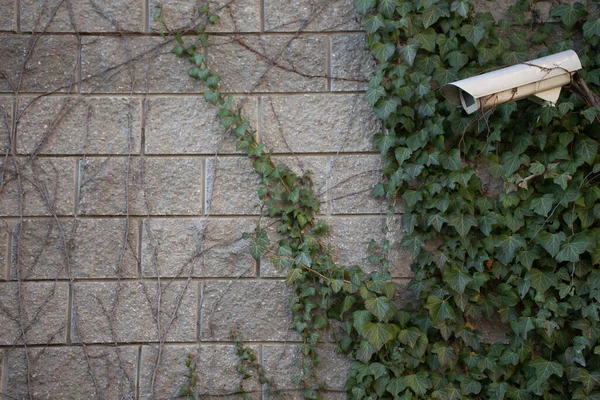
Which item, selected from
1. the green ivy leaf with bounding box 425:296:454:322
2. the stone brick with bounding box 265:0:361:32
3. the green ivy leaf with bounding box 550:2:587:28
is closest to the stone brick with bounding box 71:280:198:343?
the green ivy leaf with bounding box 425:296:454:322

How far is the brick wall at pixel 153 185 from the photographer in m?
2.68

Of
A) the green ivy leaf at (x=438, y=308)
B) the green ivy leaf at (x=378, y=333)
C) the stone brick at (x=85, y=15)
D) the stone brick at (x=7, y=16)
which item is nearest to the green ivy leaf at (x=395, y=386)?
the green ivy leaf at (x=378, y=333)

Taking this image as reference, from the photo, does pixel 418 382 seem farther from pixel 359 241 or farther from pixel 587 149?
pixel 587 149

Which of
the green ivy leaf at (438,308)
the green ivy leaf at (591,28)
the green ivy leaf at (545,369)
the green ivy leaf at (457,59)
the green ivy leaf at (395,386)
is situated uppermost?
the green ivy leaf at (591,28)

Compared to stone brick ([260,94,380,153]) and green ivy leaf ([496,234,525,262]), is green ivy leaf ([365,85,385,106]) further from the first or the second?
green ivy leaf ([496,234,525,262])

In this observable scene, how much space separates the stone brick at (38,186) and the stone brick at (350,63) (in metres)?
1.14

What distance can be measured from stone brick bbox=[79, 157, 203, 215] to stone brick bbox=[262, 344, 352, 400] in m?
0.66

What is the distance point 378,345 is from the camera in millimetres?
2572

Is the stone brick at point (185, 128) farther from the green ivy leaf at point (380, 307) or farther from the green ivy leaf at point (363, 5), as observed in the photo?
the green ivy leaf at point (380, 307)

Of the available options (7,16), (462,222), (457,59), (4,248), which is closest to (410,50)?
(457,59)

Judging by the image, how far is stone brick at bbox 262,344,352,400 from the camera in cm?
270

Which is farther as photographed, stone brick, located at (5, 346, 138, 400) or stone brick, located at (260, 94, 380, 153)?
stone brick, located at (260, 94, 380, 153)

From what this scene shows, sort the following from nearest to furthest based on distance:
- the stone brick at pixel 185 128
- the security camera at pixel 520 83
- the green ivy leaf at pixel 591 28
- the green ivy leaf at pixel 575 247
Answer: the security camera at pixel 520 83
the green ivy leaf at pixel 575 247
the green ivy leaf at pixel 591 28
the stone brick at pixel 185 128

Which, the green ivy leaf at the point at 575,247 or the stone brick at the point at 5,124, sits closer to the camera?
the green ivy leaf at the point at 575,247
